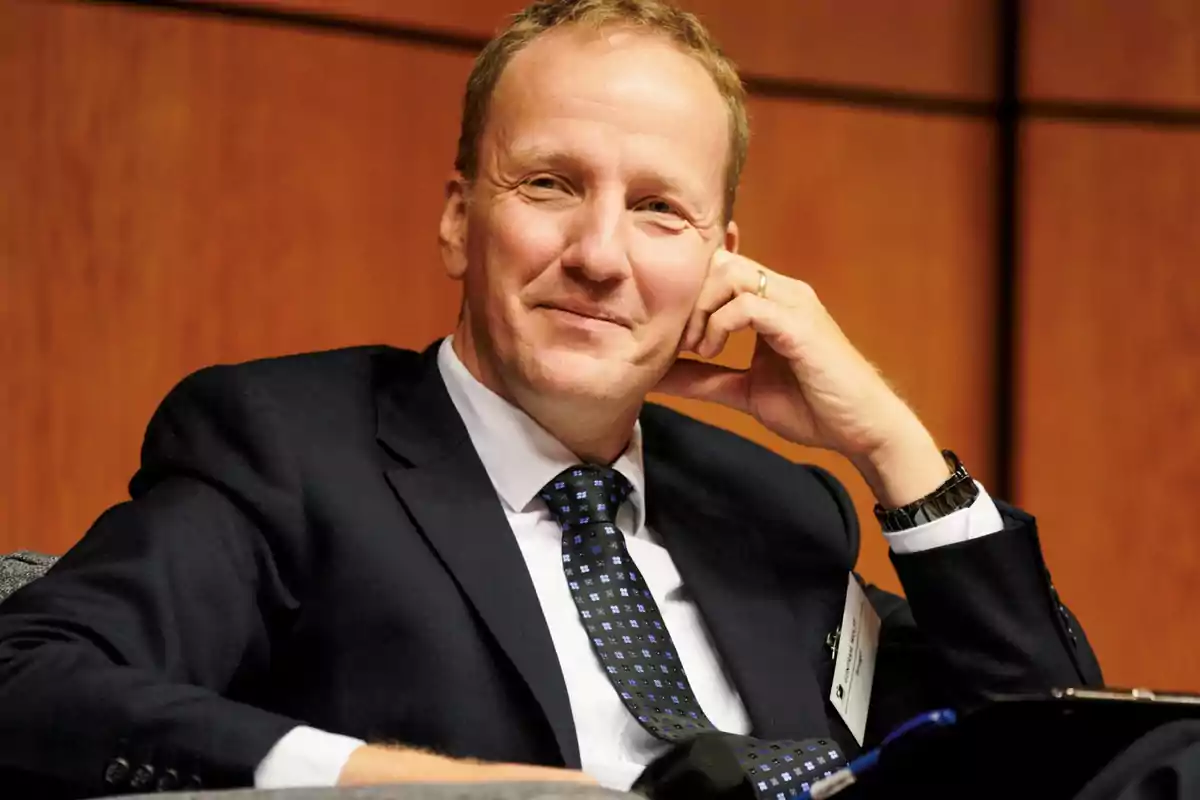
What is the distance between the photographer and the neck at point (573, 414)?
1.52 meters

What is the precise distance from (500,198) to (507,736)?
24.6 inches

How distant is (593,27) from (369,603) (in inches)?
29.3

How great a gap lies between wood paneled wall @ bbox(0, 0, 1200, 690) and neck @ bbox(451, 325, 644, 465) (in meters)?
0.85

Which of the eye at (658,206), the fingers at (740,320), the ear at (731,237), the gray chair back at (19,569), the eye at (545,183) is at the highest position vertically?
the eye at (545,183)

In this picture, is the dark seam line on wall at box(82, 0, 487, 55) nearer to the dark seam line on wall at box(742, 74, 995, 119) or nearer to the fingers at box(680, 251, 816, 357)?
the dark seam line on wall at box(742, 74, 995, 119)

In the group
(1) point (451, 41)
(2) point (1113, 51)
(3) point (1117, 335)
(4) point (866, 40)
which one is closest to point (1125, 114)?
(2) point (1113, 51)

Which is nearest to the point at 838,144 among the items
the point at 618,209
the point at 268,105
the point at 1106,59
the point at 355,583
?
the point at 1106,59

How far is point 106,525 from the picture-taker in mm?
1292

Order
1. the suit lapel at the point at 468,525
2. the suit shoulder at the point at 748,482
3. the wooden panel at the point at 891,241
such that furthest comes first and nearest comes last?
1. the wooden panel at the point at 891,241
2. the suit shoulder at the point at 748,482
3. the suit lapel at the point at 468,525

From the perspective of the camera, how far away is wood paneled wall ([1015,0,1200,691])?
2771 mm

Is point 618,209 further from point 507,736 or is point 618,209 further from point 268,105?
point 268,105

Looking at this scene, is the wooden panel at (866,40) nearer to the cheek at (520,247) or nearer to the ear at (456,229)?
the ear at (456,229)

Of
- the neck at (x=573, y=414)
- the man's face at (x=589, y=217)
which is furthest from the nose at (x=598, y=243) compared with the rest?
the neck at (x=573, y=414)

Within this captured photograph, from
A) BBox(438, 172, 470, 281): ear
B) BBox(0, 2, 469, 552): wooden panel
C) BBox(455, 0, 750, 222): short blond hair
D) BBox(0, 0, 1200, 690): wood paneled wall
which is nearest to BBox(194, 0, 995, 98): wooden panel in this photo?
BBox(0, 0, 1200, 690): wood paneled wall
